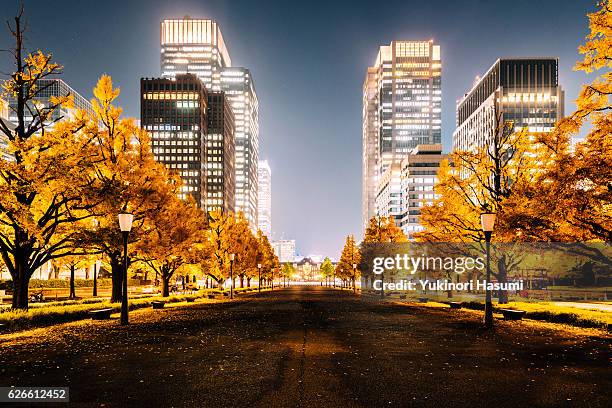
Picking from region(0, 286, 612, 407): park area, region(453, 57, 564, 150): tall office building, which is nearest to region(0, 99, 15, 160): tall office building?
region(0, 286, 612, 407): park area

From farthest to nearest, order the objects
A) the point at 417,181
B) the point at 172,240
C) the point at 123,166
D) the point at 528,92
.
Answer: the point at 417,181 < the point at 528,92 < the point at 172,240 < the point at 123,166

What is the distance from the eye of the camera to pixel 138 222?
105ft

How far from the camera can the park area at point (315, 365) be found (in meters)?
8.16

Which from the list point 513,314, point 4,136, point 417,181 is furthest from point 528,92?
point 513,314

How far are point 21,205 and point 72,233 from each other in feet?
12.2

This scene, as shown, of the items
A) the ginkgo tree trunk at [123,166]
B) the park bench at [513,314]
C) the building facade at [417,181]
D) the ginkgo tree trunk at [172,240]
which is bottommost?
the park bench at [513,314]

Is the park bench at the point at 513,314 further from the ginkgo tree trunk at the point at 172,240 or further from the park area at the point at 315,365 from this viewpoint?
the ginkgo tree trunk at the point at 172,240

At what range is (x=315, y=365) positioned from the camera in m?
10.9

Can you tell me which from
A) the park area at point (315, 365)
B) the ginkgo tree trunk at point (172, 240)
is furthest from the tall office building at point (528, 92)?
the park area at point (315, 365)

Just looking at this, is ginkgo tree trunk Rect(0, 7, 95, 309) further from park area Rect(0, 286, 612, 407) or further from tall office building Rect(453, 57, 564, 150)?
tall office building Rect(453, 57, 564, 150)

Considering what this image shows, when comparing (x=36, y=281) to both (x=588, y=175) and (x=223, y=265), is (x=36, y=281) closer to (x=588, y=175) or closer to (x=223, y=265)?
(x=223, y=265)

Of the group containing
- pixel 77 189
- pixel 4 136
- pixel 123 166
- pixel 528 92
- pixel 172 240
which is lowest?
pixel 172 240

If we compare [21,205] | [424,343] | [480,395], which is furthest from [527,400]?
[21,205]

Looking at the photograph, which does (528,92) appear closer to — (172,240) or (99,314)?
(172,240)
